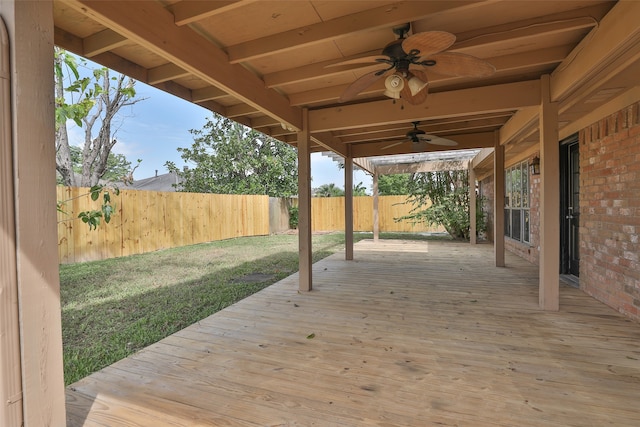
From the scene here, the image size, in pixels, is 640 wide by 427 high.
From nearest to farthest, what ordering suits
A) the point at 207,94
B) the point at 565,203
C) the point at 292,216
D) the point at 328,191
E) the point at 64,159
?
the point at 207,94 < the point at 565,203 < the point at 64,159 < the point at 292,216 < the point at 328,191

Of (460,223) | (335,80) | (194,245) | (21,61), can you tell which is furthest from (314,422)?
(460,223)

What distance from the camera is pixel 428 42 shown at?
6.18ft

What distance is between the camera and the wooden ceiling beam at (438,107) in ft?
10.4

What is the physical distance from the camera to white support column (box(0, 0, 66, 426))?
1213 millimetres

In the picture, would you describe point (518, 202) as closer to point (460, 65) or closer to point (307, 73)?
point (460, 65)

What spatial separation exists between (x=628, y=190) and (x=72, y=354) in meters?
5.08

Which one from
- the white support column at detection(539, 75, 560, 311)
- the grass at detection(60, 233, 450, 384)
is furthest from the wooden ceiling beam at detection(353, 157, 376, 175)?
the white support column at detection(539, 75, 560, 311)

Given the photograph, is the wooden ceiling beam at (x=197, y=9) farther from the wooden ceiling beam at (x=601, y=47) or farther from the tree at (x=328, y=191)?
the tree at (x=328, y=191)

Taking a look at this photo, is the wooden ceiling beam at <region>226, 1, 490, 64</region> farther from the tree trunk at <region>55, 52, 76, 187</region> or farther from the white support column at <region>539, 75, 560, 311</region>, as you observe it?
the tree trunk at <region>55, 52, 76, 187</region>

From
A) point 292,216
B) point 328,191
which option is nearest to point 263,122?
point 292,216

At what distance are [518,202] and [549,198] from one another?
13.8 ft

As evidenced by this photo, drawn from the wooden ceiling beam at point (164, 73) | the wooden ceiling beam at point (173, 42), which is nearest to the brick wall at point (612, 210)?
the wooden ceiling beam at point (173, 42)

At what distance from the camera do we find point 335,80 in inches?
123

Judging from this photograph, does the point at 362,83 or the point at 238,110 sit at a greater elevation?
the point at 238,110
